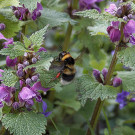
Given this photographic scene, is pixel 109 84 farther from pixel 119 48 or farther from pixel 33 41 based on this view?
pixel 33 41

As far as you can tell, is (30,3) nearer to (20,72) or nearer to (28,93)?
(20,72)

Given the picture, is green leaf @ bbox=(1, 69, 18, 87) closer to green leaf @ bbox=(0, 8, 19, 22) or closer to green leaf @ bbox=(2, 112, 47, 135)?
green leaf @ bbox=(2, 112, 47, 135)

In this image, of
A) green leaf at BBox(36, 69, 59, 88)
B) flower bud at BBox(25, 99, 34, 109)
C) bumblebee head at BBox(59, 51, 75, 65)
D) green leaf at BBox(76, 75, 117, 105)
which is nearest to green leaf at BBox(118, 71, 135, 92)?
green leaf at BBox(76, 75, 117, 105)

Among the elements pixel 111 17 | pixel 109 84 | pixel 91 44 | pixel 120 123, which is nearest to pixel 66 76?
pixel 109 84

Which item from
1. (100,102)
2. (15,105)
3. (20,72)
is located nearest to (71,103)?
(100,102)

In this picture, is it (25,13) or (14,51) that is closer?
(14,51)
